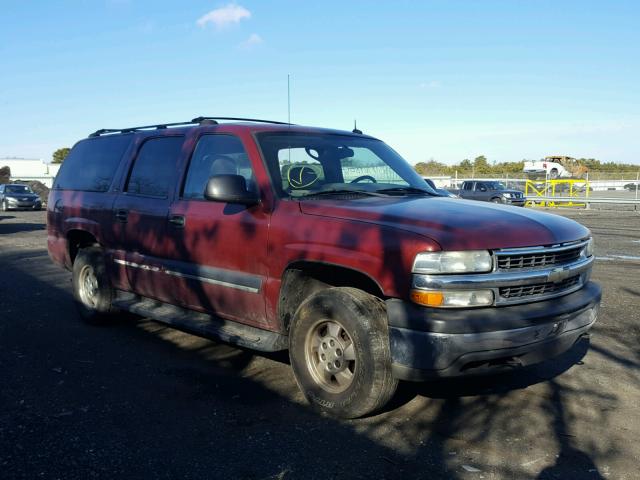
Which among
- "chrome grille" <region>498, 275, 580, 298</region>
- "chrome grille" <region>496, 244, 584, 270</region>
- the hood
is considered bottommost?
"chrome grille" <region>498, 275, 580, 298</region>

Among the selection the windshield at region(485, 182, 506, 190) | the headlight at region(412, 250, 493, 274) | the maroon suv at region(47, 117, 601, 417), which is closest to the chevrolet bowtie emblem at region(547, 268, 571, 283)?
the maroon suv at region(47, 117, 601, 417)

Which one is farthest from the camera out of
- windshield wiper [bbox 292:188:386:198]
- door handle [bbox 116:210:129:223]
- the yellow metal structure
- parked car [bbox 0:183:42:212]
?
the yellow metal structure

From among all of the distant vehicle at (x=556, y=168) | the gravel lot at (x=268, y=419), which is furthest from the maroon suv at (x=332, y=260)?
the distant vehicle at (x=556, y=168)

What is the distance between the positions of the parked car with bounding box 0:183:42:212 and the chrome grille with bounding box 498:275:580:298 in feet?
98.7

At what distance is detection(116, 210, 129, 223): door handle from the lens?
18.3 ft

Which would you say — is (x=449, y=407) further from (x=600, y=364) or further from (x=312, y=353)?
(x=600, y=364)

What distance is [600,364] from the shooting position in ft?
16.0

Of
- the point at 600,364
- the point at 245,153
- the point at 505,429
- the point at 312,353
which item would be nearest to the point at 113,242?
the point at 245,153

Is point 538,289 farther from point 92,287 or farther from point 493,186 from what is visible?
point 493,186

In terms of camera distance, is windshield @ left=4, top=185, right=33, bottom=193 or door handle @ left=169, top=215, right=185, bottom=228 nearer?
door handle @ left=169, top=215, right=185, bottom=228

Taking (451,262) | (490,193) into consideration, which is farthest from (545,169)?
(451,262)

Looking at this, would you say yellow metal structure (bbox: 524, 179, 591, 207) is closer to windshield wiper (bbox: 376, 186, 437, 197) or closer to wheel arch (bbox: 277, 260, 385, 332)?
windshield wiper (bbox: 376, 186, 437, 197)

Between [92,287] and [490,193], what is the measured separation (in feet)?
82.6

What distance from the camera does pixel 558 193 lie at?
122 ft
